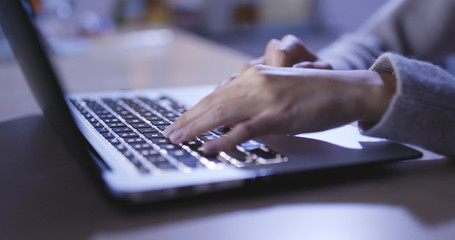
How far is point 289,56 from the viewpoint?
0.60 m

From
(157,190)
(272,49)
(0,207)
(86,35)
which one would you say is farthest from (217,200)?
(86,35)

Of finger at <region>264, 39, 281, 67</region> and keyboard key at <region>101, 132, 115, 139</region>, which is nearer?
keyboard key at <region>101, 132, 115, 139</region>

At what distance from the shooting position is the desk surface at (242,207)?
294mm

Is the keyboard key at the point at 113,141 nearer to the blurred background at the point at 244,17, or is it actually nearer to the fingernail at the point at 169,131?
the fingernail at the point at 169,131

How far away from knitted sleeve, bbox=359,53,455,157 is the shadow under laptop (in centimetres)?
3

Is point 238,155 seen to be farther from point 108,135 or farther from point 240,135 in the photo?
point 108,135

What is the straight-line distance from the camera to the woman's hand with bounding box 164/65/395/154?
0.40 m

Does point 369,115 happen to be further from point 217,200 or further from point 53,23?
point 53,23

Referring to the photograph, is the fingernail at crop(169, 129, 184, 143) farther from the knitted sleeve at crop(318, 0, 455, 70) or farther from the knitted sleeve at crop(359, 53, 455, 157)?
the knitted sleeve at crop(318, 0, 455, 70)

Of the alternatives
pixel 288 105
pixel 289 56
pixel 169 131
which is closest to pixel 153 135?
pixel 169 131

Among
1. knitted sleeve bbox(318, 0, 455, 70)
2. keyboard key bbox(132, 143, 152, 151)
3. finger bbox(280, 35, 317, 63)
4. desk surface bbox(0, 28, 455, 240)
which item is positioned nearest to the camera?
desk surface bbox(0, 28, 455, 240)

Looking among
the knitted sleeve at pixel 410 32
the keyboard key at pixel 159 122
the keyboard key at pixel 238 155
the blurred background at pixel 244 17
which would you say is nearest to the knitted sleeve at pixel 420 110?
the keyboard key at pixel 238 155

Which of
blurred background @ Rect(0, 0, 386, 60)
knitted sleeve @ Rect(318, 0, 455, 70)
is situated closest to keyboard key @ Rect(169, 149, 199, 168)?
knitted sleeve @ Rect(318, 0, 455, 70)

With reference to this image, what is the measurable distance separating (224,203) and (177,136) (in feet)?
0.36
